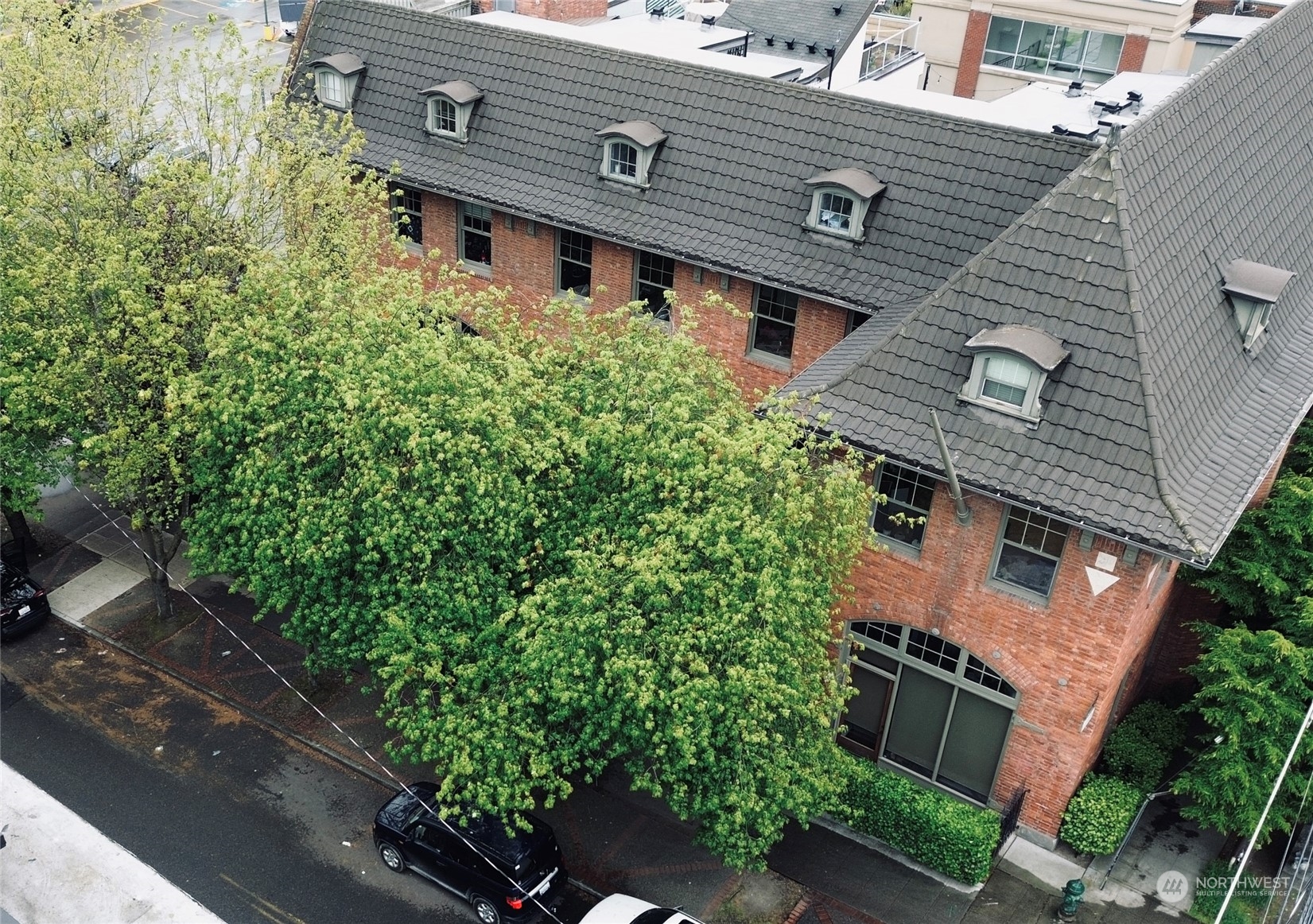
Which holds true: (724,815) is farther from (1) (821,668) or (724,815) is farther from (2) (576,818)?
(2) (576,818)

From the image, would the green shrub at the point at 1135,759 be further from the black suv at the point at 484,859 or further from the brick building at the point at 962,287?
the black suv at the point at 484,859

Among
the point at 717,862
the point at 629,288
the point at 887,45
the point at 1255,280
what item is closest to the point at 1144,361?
the point at 1255,280

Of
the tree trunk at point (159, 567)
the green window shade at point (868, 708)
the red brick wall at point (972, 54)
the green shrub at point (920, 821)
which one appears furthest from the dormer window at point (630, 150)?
the red brick wall at point (972, 54)

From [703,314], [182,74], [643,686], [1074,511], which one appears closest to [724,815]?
[643,686]

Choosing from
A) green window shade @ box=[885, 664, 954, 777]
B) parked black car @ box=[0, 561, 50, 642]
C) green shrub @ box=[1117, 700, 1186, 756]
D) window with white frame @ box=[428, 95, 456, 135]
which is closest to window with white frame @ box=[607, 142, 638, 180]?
window with white frame @ box=[428, 95, 456, 135]

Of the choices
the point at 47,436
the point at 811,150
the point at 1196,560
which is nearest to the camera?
the point at 1196,560

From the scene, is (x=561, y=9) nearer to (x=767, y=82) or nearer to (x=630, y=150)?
(x=630, y=150)

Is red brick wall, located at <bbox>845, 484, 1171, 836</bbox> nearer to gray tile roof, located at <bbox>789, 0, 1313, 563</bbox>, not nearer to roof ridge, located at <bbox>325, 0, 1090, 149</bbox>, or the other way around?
gray tile roof, located at <bbox>789, 0, 1313, 563</bbox>
